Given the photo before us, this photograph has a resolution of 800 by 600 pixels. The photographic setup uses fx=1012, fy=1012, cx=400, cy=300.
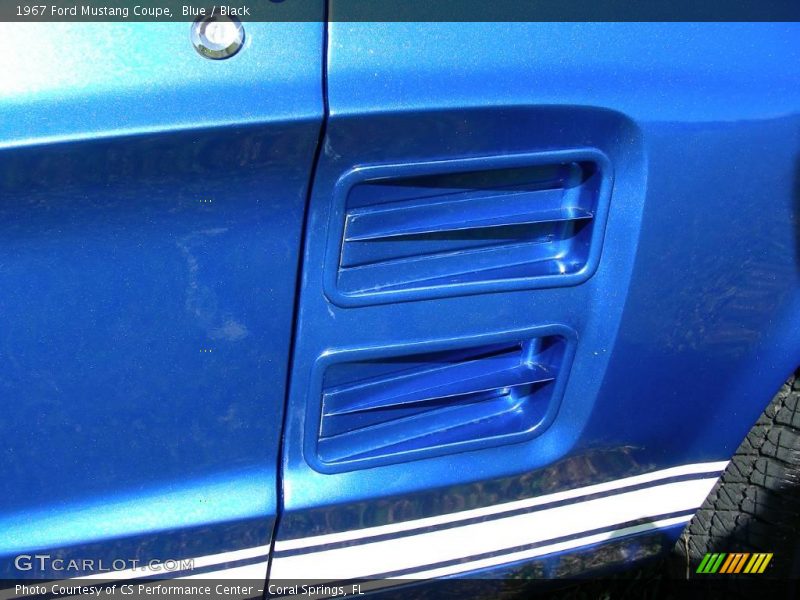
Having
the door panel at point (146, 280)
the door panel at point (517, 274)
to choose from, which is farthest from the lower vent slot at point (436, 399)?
the door panel at point (146, 280)

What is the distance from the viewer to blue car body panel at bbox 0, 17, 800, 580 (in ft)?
4.28

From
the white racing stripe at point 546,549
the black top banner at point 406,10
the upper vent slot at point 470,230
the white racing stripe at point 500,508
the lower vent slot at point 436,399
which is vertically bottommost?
the white racing stripe at point 546,549

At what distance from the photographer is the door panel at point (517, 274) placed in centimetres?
141

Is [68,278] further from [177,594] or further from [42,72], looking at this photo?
[177,594]

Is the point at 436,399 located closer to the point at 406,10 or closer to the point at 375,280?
the point at 375,280

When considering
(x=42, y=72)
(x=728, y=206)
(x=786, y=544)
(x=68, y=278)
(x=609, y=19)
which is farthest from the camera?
(x=786, y=544)

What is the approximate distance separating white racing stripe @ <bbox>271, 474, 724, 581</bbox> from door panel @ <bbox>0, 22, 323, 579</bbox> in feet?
0.54

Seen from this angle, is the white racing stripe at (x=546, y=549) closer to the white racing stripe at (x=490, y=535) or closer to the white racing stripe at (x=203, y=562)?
the white racing stripe at (x=490, y=535)

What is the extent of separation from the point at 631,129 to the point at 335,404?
612 mm

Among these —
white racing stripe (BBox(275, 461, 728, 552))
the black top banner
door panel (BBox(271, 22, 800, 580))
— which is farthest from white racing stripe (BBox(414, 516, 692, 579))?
the black top banner

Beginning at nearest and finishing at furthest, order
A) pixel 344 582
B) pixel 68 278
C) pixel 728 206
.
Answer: pixel 68 278 → pixel 728 206 → pixel 344 582

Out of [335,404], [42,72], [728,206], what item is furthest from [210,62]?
[728,206]

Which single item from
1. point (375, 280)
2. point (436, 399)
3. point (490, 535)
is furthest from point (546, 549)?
point (375, 280)

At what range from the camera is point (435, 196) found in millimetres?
1477
